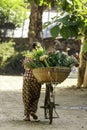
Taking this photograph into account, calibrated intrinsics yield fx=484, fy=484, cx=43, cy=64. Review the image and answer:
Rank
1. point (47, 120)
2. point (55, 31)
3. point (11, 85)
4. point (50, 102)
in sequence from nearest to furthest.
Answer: point (55, 31) → point (50, 102) → point (47, 120) → point (11, 85)

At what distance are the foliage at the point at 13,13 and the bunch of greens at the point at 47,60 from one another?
2884 cm

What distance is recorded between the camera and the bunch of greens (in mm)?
9801

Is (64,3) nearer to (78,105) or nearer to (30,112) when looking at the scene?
(30,112)

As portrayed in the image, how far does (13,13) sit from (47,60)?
30.5 metres

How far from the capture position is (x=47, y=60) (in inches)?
388

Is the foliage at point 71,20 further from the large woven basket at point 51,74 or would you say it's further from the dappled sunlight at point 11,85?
the dappled sunlight at point 11,85

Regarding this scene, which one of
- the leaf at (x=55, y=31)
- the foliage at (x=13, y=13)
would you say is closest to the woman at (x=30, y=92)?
the leaf at (x=55, y=31)

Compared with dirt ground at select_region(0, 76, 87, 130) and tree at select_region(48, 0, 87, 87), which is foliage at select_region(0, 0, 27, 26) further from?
tree at select_region(48, 0, 87, 87)

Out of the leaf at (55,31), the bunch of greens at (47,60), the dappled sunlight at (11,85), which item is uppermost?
the leaf at (55,31)

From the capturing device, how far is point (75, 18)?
14.2 feet

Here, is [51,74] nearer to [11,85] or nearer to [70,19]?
[70,19]

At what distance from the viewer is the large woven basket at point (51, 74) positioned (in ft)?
31.3

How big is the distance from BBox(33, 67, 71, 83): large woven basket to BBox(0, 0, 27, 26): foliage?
96.2ft

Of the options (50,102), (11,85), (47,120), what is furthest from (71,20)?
(11,85)
